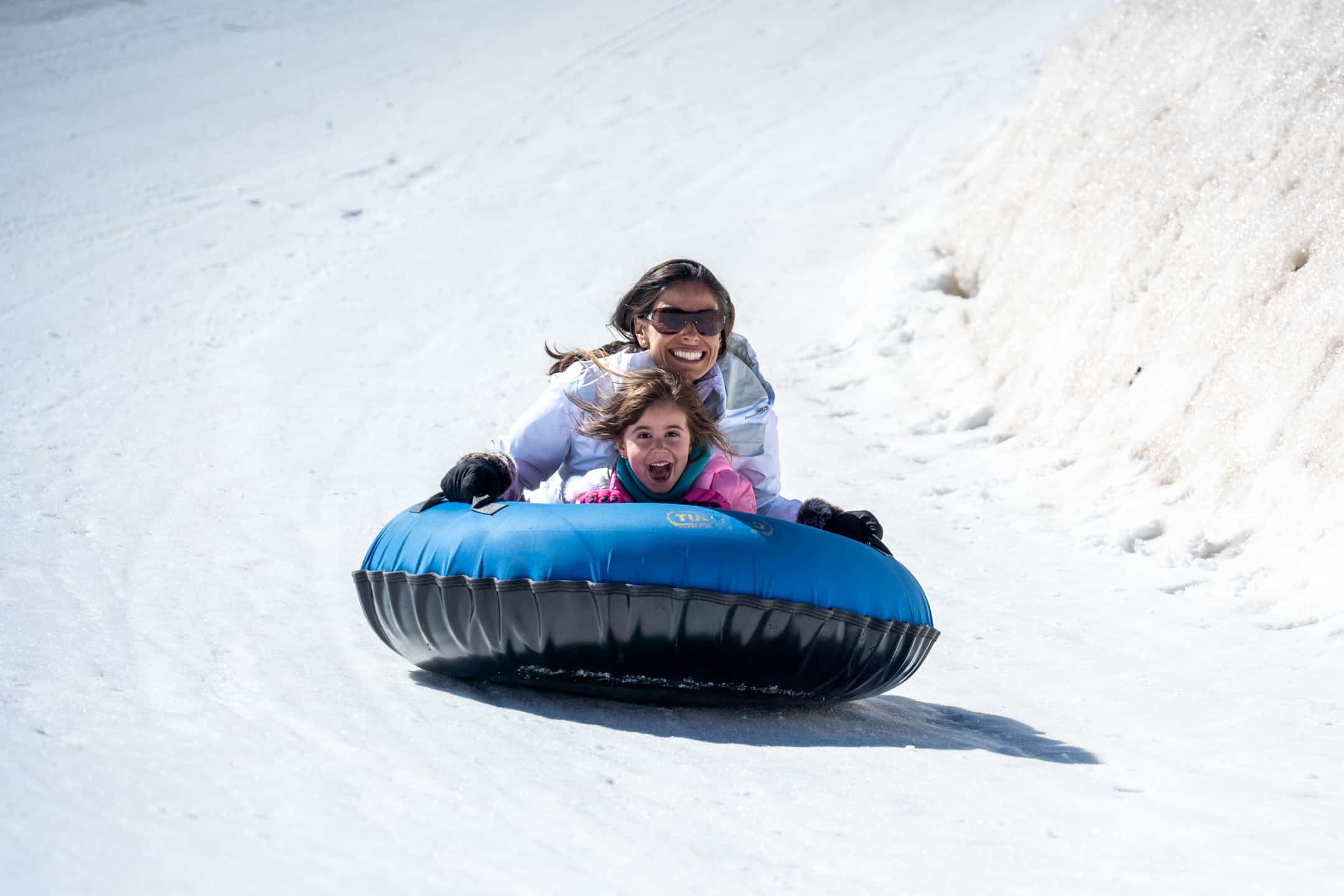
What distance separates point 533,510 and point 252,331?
6233 millimetres

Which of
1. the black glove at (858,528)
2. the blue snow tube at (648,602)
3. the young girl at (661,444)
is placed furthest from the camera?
the black glove at (858,528)

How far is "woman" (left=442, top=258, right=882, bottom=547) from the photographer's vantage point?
3.76 m

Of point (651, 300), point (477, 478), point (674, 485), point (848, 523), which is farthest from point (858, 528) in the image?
point (477, 478)

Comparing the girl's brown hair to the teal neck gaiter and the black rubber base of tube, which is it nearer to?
the teal neck gaiter

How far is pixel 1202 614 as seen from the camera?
5.09 meters

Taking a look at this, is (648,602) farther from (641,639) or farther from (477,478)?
(477,478)

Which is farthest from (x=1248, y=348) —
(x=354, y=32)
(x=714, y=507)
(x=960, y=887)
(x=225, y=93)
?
(x=354, y=32)

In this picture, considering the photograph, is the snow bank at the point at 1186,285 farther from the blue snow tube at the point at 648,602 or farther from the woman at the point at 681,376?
the blue snow tube at the point at 648,602

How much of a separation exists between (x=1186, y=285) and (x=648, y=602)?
5062mm

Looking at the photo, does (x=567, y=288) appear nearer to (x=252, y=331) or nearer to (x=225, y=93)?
(x=252, y=331)

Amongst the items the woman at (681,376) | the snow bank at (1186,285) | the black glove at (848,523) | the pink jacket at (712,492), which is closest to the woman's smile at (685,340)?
the woman at (681,376)

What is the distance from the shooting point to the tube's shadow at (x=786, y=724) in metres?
3.27

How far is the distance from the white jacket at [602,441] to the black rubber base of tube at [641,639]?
1.73 ft

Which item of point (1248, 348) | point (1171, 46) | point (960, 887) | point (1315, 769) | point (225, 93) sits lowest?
point (960, 887)
